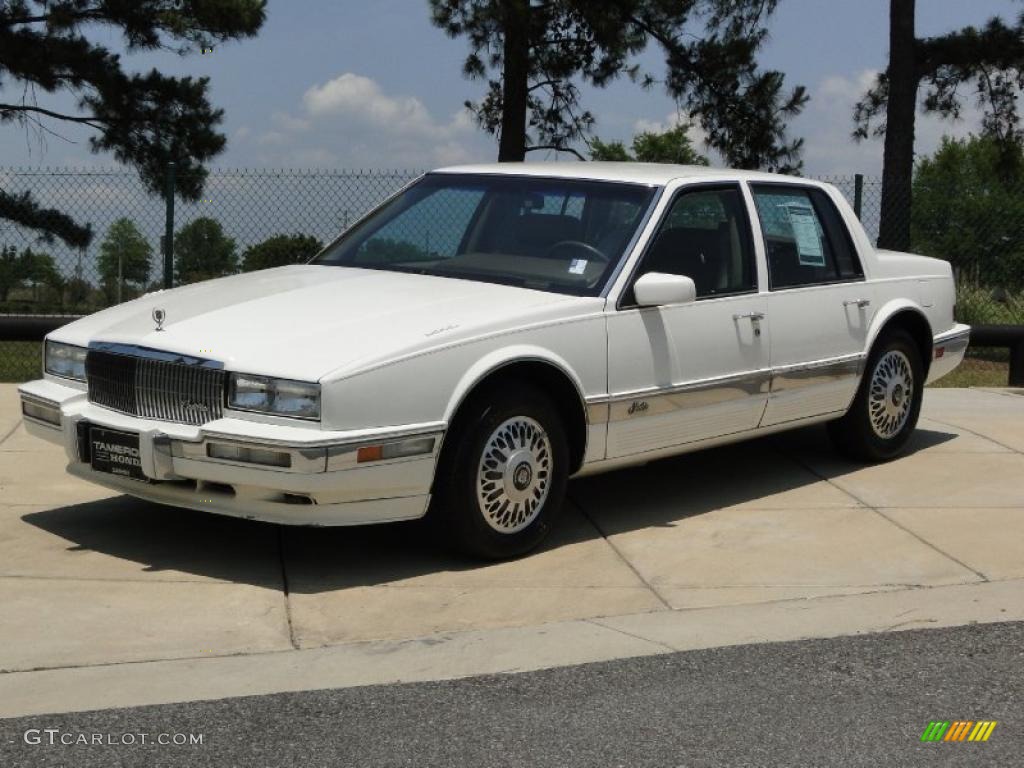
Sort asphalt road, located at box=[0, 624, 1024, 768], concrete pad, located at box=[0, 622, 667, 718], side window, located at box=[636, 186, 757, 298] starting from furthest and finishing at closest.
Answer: side window, located at box=[636, 186, 757, 298]
concrete pad, located at box=[0, 622, 667, 718]
asphalt road, located at box=[0, 624, 1024, 768]

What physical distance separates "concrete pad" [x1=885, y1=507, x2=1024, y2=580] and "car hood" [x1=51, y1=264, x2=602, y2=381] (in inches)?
79.1

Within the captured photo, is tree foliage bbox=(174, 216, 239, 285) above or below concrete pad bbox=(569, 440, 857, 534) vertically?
above

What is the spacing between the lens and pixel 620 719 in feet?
15.7

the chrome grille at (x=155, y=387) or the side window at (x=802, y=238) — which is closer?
the chrome grille at (x=155, y=387)

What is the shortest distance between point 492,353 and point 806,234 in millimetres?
2647

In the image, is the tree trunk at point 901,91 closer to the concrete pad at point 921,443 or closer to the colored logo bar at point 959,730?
the concrete pad at point 921,443

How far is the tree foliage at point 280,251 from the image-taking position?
38.1 feet

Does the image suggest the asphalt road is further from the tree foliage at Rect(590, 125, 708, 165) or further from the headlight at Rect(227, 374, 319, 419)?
the tree foliage at Rect(590, 125, 708, 165)

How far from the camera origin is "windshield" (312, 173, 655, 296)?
23.5 ft


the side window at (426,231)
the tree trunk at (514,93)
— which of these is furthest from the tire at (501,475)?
the tree trunk at (514,93)

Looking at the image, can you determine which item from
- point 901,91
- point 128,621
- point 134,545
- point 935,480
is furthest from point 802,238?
point 901,91

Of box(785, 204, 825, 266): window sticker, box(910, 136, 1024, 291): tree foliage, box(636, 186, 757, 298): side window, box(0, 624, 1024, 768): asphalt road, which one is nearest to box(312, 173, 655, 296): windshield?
box(636, 186, 757, 298): side window

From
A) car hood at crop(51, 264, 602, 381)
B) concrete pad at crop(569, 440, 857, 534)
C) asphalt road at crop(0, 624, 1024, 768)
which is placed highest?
car hood at crop(51, 264, 602, 381)

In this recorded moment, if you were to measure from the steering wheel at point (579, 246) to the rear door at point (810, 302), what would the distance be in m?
1.12
